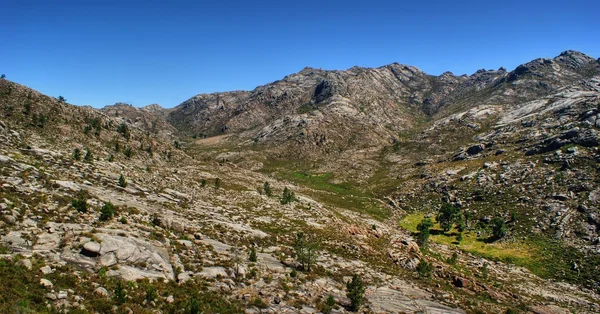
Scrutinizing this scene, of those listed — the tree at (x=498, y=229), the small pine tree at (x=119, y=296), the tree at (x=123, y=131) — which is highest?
the tree at (x=123, y=131)

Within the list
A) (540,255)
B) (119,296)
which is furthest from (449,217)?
(119,296)

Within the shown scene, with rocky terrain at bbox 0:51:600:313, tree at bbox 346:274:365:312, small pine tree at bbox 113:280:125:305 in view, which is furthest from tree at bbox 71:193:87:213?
tree at bbox 346:274:365:312

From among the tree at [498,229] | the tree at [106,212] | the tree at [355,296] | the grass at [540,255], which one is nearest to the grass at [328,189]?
the grass at [540,255]

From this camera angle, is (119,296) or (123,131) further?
(123,131)

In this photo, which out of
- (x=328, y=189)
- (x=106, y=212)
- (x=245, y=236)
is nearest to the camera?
(x=106, y=212)

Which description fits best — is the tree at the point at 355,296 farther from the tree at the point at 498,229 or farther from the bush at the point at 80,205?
the tree at the point at 498,229

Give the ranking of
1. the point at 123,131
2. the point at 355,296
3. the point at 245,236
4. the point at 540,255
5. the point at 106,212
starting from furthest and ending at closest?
the point at 123,131 < the point at 540,255 < the point at 245,236 < the point at 106,212 < the point at 355,296

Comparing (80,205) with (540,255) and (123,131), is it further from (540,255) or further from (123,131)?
(540,255)

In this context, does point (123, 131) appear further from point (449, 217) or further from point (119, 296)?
point (449, 217)

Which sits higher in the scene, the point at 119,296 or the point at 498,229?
the point at 498,229

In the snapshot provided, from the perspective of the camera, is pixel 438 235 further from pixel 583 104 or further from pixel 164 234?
pixel 583 104

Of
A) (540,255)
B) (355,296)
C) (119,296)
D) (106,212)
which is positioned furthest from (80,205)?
(540,255)

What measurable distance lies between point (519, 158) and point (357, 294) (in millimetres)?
119036

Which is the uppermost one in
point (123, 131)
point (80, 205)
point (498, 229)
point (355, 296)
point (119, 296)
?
point (123, 131)
